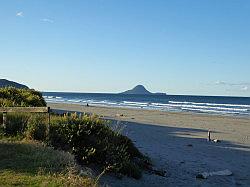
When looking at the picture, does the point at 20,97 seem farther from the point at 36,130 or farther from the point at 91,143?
the point at 91,143

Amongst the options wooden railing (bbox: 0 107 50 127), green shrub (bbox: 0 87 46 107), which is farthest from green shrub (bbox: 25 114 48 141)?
green shrub (bbox: 0 87 46 107)

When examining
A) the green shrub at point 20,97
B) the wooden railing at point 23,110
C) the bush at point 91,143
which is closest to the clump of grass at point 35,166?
the bush at point 91,143

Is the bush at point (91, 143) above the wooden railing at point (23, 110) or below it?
below

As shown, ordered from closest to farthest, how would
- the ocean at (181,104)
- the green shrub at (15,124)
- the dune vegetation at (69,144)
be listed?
the dune vegetation at (69,144) → the green shrub at (15,124) → the ocean at (181,104)

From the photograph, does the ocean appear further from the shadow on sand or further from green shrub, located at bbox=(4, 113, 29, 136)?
green shrub, located at bbox=(4, 113, 29, 136)

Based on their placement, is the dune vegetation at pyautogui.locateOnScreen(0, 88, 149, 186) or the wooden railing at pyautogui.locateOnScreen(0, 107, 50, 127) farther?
the wooden railing at pyautogui.locateOnScreen(0, 107, 50, 127)

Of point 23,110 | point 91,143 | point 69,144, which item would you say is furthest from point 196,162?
point 23,110

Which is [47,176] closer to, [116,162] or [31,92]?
[116,162]

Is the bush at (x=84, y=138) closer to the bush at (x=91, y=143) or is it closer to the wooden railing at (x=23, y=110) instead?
the bush at (x=91, y=143)

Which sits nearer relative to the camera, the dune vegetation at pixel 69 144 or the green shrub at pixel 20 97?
the dune vegetation at pixel 69 144

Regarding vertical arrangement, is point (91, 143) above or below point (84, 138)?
below

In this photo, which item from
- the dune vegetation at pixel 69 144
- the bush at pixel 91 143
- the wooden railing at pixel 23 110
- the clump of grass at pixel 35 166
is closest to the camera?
the clump of grass at pixel 35 166

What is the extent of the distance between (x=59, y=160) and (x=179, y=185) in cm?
339

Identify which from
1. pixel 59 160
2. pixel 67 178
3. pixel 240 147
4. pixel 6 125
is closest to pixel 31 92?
pixel 6 125
